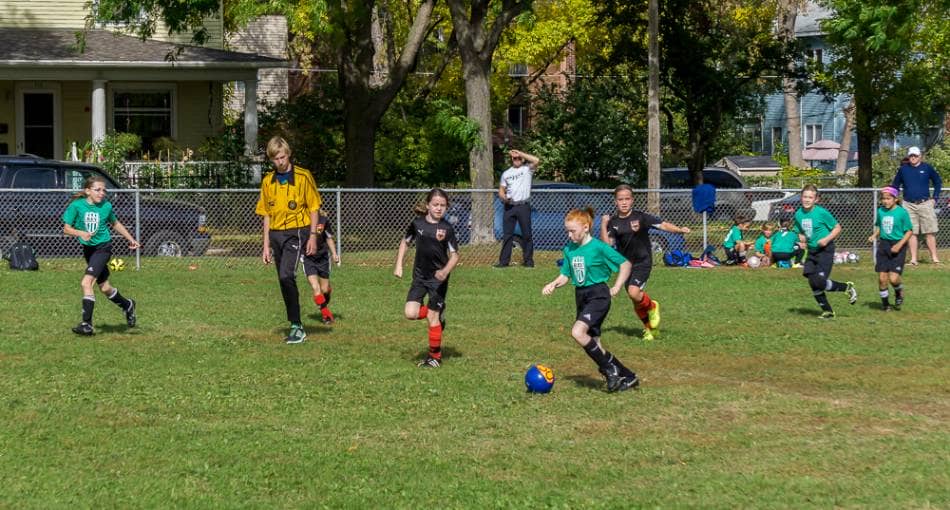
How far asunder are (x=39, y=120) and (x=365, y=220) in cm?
1350

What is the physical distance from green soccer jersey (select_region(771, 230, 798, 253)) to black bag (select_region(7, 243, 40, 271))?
12.1 meters

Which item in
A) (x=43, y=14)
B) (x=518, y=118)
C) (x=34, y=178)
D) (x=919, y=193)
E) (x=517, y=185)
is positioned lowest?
(x=919, y=193)

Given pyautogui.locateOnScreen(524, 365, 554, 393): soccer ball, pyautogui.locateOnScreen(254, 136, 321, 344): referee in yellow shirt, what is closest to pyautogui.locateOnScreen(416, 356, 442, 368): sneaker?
pyautogui.locateOnScreen(524, 365, 554, 393): soccer ball

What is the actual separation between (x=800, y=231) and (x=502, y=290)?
4.82m

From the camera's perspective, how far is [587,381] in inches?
449

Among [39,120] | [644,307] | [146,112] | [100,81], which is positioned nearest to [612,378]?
[644,307]

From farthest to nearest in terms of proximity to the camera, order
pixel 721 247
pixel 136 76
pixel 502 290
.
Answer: pixel 136 76
pixel 721 247
pixel 502 290

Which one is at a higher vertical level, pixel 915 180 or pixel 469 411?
pixel 915 180

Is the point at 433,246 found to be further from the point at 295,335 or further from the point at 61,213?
the point at 61,213

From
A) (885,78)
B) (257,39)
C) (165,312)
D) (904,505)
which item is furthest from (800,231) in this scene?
(257,39)

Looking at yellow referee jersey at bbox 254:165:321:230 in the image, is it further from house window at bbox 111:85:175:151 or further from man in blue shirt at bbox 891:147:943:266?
house window at bbox 111:85:175:151

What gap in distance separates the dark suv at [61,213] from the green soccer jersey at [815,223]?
1140cm

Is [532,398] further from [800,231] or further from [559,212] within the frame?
[559,212]

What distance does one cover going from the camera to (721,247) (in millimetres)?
24672
